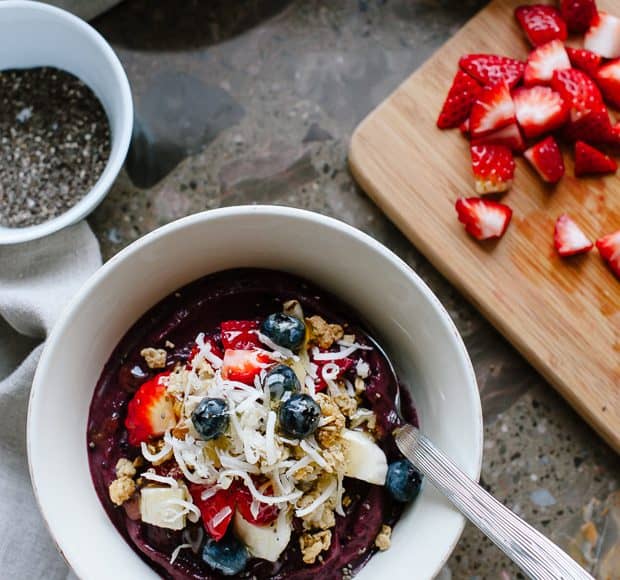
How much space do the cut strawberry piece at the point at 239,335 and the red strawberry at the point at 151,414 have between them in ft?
0.43

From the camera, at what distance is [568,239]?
6.12ft

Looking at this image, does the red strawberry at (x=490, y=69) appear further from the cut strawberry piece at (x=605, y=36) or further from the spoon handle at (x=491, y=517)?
the spoon handle at (x=491, y=517)

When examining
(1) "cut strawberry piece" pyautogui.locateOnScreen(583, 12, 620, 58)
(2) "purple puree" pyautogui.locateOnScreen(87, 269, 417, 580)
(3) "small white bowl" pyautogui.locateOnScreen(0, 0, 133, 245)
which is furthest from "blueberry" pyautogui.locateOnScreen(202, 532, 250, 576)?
(1) "cut strawberry piece" pyautogui.locateOnScreen(583, 12, 620, 58)

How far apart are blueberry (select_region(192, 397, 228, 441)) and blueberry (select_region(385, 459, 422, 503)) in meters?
0.31

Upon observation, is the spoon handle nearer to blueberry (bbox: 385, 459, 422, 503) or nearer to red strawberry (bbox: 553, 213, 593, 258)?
blueberry (bbox: 385, 459, 422, 503)

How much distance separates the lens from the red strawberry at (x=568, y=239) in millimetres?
1859

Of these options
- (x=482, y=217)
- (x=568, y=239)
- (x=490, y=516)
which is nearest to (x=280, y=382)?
(x=490, y=516)

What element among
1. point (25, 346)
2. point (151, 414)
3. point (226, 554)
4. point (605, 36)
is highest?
point (605, 36)

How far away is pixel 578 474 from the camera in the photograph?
6.26 feet

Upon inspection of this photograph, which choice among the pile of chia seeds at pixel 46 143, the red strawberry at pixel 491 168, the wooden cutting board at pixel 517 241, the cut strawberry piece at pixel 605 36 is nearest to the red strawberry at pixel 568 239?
the wooden cutting board at pixel 517 241

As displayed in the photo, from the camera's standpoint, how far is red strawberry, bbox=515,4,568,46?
1.94 metres

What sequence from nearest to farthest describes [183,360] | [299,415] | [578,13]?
[299,415]
[183,360]
[578,13]

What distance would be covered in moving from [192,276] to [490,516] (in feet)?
2.13

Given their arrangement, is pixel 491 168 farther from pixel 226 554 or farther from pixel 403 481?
pixel 226 554
